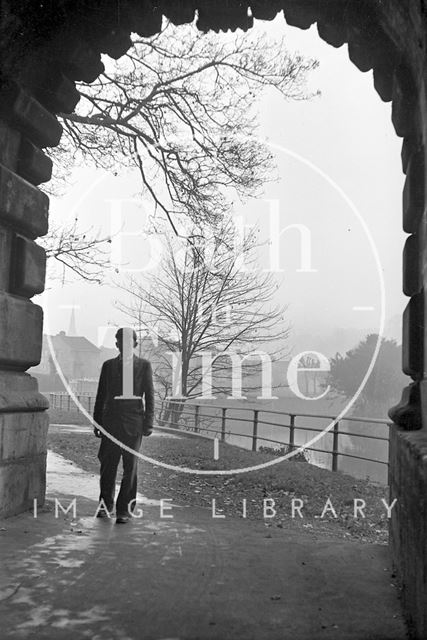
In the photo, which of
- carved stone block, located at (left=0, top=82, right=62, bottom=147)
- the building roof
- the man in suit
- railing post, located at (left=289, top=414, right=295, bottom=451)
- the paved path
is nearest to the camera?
the paved path

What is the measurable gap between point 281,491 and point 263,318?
43.4 ft

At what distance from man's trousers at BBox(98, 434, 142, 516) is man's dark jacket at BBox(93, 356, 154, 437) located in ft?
0.34

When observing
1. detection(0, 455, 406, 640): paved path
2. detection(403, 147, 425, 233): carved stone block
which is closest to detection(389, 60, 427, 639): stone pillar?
detection(403, 147, 425, 233): carved stone block

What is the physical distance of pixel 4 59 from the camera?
15.1 ft

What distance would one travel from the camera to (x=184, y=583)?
137 inches

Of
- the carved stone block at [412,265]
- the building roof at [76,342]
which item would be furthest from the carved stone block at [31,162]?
the building roof at [76,342]

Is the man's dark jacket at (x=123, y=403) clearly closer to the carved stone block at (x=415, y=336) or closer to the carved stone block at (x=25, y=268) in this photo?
the carved stone block at (x=25, y=268)

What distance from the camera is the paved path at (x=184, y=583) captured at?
284 cm

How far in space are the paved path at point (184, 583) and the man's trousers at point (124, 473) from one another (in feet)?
0.72

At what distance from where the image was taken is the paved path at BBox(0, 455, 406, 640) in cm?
284

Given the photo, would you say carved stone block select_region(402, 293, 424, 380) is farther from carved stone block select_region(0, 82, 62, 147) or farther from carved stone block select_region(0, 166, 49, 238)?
carved stone block select_region(0, 82, 62, 147)

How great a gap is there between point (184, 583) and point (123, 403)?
6.84 ft

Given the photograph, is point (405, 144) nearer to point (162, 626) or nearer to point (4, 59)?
point (4, 59)

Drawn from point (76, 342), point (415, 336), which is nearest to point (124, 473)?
point (415, 336)
